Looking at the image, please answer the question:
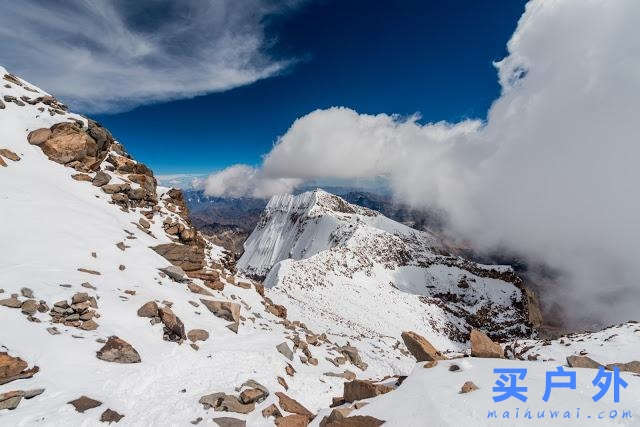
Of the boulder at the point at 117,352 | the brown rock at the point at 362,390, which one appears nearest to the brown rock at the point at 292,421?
the brown rock at the point at 362,390

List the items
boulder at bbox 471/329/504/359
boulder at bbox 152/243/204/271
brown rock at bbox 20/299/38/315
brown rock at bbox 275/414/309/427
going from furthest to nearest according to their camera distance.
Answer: boulder at bbox 152/243/204/271 < boulder at bbox 471/329/504/359 < brown rock at bbox 20/299/38/315 < brown rock at bbox 275/414/309/427

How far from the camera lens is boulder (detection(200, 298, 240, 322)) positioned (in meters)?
24.0

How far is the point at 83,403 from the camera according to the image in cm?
1242

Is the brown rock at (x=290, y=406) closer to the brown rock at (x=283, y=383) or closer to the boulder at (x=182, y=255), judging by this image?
the brown rock at (x=283, y=383)

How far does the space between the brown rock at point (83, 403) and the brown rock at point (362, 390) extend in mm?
9538

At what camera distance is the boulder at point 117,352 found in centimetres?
1521

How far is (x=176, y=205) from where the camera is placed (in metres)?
37.8

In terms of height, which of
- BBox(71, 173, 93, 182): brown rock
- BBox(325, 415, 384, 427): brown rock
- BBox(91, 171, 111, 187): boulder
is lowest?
BBox(325, 415, 384, 427): brown rock

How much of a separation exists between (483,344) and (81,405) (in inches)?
675

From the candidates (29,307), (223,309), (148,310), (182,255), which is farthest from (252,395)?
(182,255)

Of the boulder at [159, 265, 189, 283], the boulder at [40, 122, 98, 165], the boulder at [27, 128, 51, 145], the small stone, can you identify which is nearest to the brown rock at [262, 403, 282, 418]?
the small stone

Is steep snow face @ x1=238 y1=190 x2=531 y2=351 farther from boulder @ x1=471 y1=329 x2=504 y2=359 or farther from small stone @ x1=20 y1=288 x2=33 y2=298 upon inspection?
small stone @ x1=20 y1=288 x2=33 y2=298

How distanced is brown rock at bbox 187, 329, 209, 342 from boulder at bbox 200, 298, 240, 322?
11.6 ft

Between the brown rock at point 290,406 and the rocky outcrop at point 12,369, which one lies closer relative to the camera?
the rocky outcrop at point 12,369
